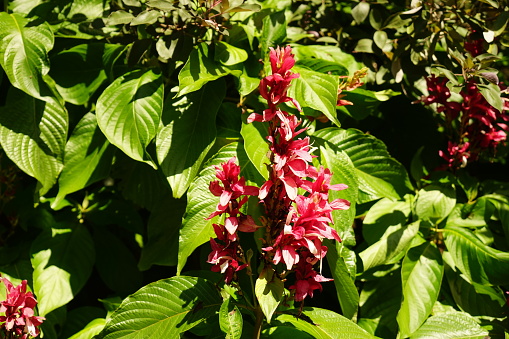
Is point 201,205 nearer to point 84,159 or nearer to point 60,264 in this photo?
point 84,159

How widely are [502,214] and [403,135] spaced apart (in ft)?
1.68

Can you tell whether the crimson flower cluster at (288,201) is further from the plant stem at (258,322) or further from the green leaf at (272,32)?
the green leaf at (272,32)

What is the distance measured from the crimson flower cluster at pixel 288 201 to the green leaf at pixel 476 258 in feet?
2.06

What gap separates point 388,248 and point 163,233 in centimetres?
65

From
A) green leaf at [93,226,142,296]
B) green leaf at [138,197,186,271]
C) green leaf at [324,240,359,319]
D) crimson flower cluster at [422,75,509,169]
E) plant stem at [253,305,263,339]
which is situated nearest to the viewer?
plant stem at [253,305,263,339]

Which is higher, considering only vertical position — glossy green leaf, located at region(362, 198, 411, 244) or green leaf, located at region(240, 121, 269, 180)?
green leaf, located at region(240, 121, 269, 180)

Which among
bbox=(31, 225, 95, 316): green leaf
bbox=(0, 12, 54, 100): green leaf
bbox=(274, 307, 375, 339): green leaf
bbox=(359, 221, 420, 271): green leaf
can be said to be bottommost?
bbox=(31, 225, 95, 316): green leaf

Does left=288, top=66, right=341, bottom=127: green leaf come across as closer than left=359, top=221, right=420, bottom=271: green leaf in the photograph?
Yes

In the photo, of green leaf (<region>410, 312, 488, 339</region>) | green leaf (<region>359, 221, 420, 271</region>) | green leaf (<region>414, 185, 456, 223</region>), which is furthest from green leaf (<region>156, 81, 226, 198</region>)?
green leaf (<region>410, 312, 488, 339</region>)

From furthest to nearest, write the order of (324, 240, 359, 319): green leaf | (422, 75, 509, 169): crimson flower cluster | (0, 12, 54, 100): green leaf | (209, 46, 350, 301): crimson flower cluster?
1. (422, 75, 509, 169): crimson flower cluster
2. (0, 12, 54, 100): green leaf
3. (324, 240, 359, 319): green leaf
4. (209, 46, 350, 301): crimson flower cluster

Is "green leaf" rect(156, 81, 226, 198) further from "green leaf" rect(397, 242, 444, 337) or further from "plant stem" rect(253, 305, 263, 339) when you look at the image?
"green leaf" rect(397, 242, 444, 337)

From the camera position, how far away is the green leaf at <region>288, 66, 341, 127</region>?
1398 mm

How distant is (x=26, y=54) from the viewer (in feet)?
5.05

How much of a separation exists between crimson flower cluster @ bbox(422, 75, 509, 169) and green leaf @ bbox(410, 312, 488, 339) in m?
0.48
